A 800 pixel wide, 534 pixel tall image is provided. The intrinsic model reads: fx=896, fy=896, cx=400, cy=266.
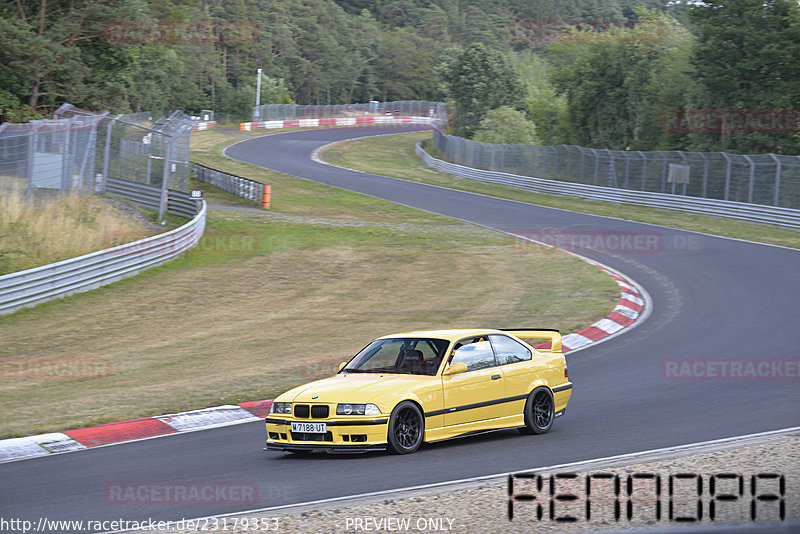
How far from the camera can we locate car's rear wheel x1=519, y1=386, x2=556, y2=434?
1028cm

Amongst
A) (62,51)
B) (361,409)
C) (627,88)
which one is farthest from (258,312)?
(627,88)

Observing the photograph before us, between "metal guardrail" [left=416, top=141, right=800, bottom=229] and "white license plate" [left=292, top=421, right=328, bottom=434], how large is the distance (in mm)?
27325

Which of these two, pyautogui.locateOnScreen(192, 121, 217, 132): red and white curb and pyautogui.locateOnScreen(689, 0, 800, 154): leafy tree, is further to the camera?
pyautogui.locateOnScreen(192, 121, 217, 132): red and white curb

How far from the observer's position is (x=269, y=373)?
46.9 ft

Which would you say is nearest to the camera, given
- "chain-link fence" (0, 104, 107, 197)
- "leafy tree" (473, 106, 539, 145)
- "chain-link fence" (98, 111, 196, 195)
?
"chain-link fence" (0, 104, 107, 197)

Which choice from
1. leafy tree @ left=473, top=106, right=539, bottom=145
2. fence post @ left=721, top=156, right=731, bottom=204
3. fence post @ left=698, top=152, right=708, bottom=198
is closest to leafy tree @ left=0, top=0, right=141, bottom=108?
fence post @ left=698, top=152, right=708, bottom=198

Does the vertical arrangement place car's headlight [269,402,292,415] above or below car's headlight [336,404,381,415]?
below

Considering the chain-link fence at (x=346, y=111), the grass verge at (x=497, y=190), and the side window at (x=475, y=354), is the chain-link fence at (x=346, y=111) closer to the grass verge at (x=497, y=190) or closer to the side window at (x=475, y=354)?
the grass verge at (x=497, y=190)

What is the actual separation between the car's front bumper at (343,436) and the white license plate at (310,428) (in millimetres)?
32

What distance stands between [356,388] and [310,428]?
634mm

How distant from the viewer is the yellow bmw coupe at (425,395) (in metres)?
9.07

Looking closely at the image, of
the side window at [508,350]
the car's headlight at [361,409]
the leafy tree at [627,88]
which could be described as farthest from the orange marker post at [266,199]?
the car's headlight at [361,409]

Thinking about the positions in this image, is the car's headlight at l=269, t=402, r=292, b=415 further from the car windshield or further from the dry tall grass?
the dry tall grass

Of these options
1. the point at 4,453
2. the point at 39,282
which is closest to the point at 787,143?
the point at 39,282
